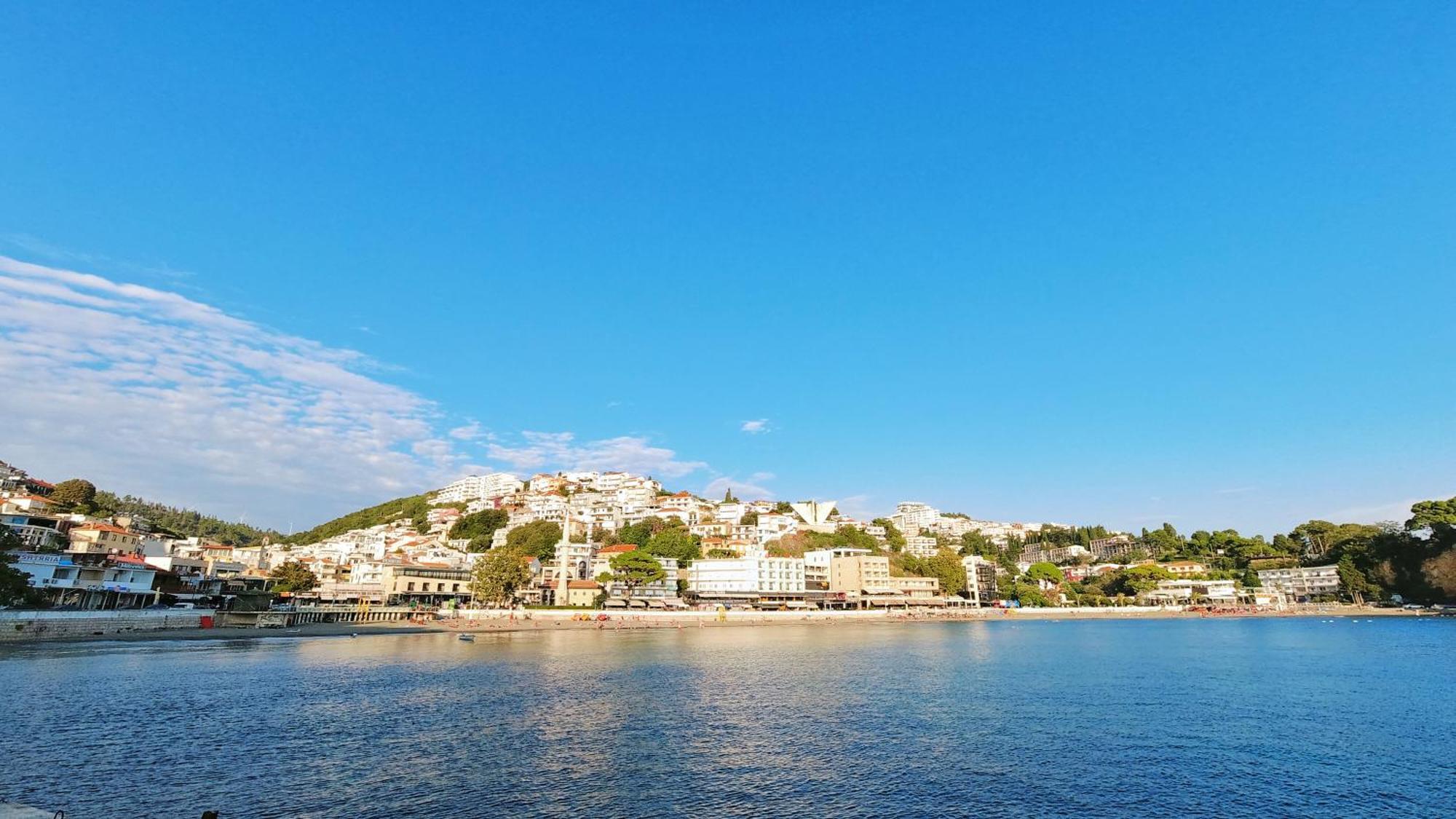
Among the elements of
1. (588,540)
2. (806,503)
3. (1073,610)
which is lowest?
(1073,610)

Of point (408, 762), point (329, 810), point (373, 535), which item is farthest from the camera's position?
point (373, 535)

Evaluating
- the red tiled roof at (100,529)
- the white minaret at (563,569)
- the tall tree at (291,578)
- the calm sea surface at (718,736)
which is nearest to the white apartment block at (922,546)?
the white minaret at (563,569)

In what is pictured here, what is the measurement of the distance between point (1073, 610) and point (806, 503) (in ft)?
216

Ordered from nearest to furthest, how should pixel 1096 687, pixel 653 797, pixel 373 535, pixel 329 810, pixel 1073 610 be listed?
1. pixel 329 810
2. pixel 653 797
3. pixel 1096 687
4. pixel 1073 610
5. pixel 373 535

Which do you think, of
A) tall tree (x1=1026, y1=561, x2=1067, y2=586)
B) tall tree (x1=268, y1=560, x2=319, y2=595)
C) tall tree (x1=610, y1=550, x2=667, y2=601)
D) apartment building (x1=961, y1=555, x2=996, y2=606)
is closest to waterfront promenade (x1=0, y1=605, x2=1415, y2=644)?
tall tree (x1=610, y1=550, x2=667, y2=601)

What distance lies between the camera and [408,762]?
80.1ft

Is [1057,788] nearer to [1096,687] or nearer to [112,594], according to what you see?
[1096,687]

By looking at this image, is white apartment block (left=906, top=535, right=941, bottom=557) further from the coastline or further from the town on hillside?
the coastline

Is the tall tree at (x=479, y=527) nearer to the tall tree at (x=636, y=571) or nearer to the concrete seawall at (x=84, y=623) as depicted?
the tall tree at (x=636, y=571)

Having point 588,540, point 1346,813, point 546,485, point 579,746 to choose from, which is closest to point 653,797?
point 579,746

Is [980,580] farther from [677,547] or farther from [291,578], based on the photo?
[291,578]

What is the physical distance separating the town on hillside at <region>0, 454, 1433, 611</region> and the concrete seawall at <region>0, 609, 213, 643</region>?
4.89m

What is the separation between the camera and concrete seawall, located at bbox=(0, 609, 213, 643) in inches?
2224

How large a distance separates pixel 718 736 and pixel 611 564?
9923 cm
